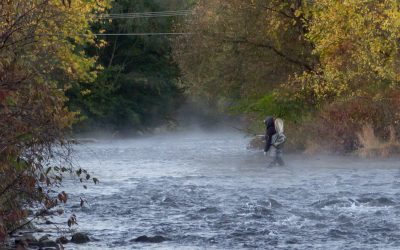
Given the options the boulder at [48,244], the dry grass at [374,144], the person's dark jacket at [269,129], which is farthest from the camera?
the dry grass at [374,144]

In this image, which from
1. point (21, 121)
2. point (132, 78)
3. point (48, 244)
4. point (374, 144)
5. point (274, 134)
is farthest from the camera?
point (132, 78)

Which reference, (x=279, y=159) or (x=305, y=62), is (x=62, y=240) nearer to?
(x=279, y=159)

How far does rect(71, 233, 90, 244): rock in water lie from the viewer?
16.0m

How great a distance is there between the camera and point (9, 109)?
38.5ft

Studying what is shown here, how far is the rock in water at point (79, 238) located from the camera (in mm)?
15953

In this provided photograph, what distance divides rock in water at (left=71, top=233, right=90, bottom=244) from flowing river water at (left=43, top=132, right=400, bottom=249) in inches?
7.6

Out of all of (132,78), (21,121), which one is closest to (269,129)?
(21,121)

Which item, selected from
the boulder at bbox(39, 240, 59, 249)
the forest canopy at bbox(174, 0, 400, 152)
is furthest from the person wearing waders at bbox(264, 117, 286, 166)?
the boulder at bbox(39, 240, 59, 249)

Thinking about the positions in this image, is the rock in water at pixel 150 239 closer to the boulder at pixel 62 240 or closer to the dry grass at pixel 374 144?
the boulder at pixel 62 240

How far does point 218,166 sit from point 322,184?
8.38 meters

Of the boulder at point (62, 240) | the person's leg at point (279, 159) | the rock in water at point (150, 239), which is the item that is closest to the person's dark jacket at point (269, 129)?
the person's leg at point (279, 159)

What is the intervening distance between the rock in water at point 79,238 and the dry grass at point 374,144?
63.2 ft

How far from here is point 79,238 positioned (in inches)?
631

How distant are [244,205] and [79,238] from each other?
5.43 metres
